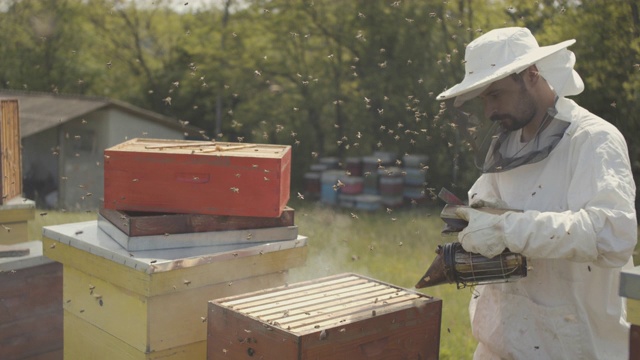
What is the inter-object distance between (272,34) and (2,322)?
24.0 meters

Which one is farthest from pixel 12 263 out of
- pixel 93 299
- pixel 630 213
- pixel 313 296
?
pixel 630 213

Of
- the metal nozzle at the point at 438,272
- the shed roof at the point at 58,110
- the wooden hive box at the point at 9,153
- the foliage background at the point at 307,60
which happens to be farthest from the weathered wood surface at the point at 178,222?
the shed roof at the point at 58,110

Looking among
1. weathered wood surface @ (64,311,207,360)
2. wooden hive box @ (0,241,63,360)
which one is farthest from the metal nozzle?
wooden hive box @ (0,241,63,360)

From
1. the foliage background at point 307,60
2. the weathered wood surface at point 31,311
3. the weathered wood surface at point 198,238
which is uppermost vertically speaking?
the foliage background at point 307,60

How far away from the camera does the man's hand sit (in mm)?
2447

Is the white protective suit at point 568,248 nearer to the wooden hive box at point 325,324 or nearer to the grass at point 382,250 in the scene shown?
the wooden hive box at point 325,324

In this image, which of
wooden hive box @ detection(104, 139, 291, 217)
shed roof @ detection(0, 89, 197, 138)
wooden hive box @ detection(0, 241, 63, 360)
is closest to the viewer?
wooden hive box @ detection(104, 139, 291, 217)

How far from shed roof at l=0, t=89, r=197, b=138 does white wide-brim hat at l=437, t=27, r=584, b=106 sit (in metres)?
17.6

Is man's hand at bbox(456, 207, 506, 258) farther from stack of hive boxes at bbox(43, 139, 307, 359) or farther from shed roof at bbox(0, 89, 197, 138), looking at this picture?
shed roof at bbox(0, 89, 197, 138)

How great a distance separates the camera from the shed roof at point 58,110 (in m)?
20.2

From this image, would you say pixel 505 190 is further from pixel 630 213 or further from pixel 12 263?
pixel 12 263

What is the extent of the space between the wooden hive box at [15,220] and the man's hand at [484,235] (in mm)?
3181

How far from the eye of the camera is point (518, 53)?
262cm

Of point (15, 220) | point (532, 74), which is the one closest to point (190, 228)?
point (532, 74)
